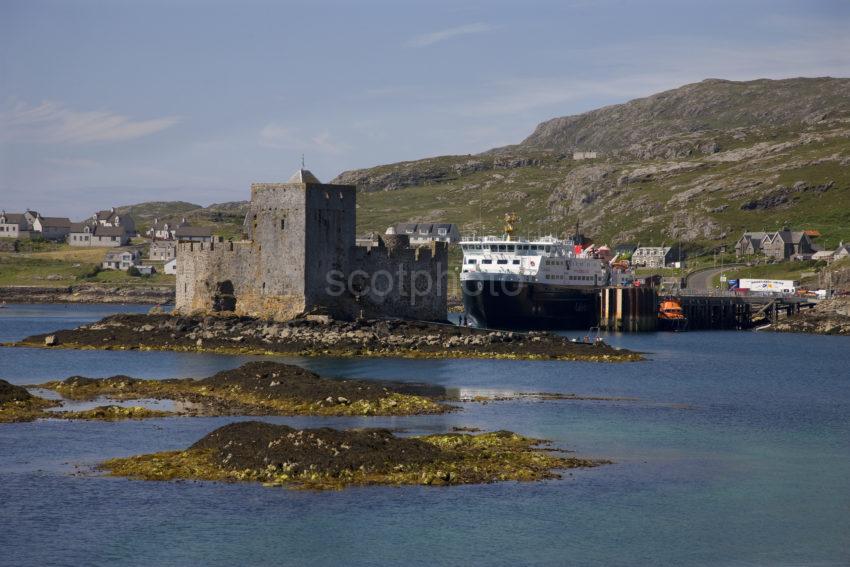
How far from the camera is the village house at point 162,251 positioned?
441ft

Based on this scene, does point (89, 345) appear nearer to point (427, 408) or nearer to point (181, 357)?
point (181, 357)

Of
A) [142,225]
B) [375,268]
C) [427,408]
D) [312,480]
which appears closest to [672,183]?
[142,225]

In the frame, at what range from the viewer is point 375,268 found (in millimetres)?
57500

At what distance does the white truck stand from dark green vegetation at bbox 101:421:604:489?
7574 centimetres

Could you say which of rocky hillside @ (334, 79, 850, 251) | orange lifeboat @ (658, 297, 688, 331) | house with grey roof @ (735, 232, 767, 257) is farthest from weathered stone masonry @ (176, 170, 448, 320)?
rocky hillside @ (334, 79, 850, 251)

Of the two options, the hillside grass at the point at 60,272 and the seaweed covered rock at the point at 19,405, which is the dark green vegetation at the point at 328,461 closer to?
the seaweed covered rock at the point at 19,405

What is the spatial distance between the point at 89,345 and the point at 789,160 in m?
119

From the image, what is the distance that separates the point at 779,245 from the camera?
12225cm

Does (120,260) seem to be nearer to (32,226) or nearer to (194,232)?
(194,232)

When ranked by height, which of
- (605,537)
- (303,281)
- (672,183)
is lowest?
(605,537)

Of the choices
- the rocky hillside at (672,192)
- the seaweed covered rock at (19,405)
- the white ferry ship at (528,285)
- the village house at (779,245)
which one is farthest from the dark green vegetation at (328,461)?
the rocky hillside at (672,192)

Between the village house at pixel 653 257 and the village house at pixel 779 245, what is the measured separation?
6943 mm

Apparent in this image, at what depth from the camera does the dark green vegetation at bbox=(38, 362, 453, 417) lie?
33.7 meters

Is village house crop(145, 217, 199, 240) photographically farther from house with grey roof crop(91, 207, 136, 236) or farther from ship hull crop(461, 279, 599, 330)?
ship hull crop(461, 279, 599, 330)
